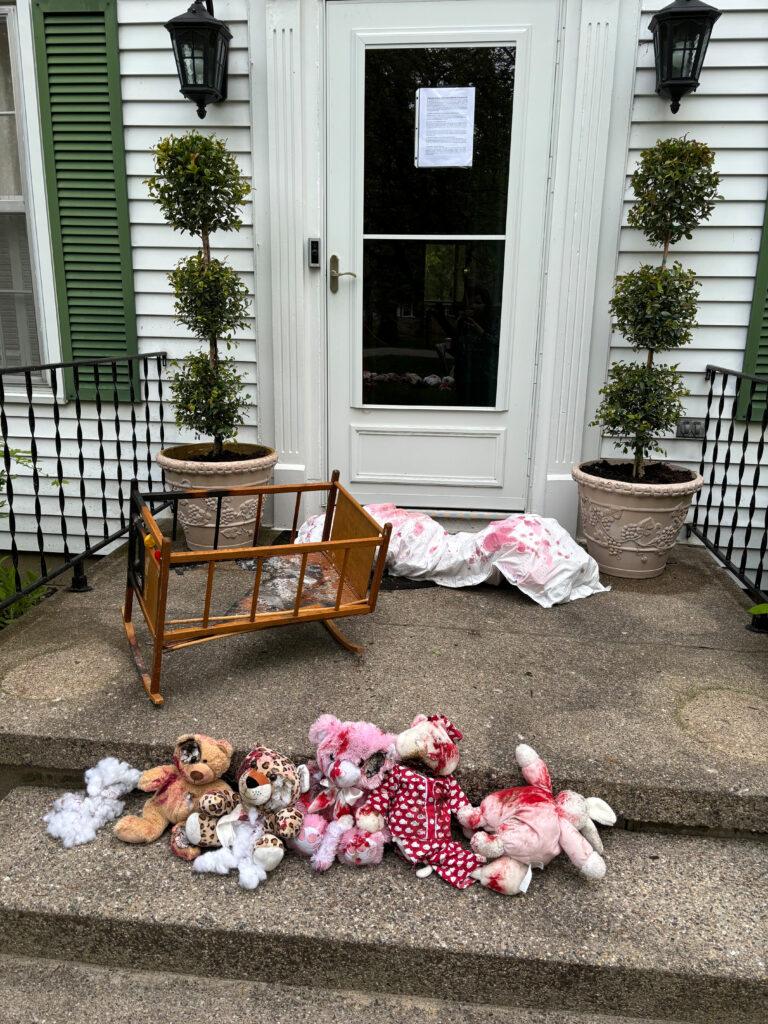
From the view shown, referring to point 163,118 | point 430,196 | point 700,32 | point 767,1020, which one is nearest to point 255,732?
point 767,1020

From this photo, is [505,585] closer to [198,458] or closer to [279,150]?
[198,458]

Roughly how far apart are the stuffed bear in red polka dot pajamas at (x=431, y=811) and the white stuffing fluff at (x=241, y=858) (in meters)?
0.25

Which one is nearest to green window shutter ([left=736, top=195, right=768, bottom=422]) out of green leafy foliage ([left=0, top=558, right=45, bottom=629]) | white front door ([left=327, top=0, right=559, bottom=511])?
white front door ([left=327, top=0, right=559, bottom=511])

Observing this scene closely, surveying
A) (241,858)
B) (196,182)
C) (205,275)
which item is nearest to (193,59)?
(196,182)

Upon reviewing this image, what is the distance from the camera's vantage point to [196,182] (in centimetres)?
295

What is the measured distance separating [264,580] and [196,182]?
1.67 meters

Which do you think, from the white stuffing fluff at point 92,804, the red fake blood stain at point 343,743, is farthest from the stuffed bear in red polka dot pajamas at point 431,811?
the white stuffing fluff at point 92,804

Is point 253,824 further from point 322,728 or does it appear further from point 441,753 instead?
point 441,753

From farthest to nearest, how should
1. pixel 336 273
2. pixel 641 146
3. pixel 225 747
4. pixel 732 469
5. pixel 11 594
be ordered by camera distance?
1. pixel 732 469
2. pixel 336 273
3. pixel 641 146
4. pixel 11 594
5. pixel 225 747

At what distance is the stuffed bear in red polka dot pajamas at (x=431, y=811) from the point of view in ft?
5.31

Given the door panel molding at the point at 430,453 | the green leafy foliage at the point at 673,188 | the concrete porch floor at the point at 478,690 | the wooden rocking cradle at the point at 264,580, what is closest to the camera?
the concrete porch floor at the point at 478,690

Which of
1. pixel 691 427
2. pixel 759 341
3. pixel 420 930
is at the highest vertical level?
pixel 759 341

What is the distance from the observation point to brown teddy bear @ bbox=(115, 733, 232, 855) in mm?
1730

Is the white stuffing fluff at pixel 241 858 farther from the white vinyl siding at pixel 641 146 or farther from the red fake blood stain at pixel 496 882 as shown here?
the white vinyl siding at pixel 641 146
